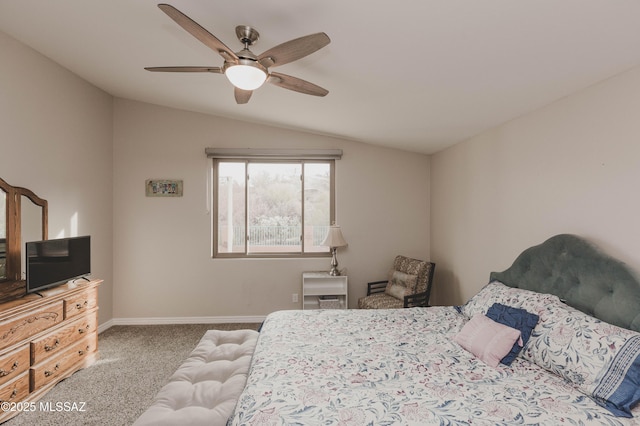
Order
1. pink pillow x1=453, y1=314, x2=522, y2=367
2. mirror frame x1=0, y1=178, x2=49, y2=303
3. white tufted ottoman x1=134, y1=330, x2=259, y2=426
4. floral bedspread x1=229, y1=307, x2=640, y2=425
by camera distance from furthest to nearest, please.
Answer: mirror frame x1=0, y1=178, x2=49, y2=303 < pink pillow x1=453, y1=314, x2=522, y2=367 < white tufted ottoman x1=134, y1=330, x2=259, y2=426 < floral bedspread x1=229, y1=307, x2=640, y2=425

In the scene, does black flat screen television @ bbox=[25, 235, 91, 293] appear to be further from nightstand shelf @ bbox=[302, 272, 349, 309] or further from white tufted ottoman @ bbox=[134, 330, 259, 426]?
nightstand shelf @ bbox=[302, 272, 349, 309]

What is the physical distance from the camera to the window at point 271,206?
14.3 ft

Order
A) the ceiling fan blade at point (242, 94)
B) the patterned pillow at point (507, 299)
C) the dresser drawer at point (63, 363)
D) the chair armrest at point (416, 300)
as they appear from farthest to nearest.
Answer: the chair armrest at point (416, 300) → the dresser drawer at point (63, 363) → the ceiling fan blade at point (242, 94) → the patterned pillow at point (507, 299)

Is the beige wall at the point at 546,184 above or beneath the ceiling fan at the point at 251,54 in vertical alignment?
beneath

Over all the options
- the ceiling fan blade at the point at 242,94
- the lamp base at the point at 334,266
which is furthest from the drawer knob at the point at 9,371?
the lamp base at the point at 334,266

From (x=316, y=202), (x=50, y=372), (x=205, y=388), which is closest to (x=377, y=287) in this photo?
(x=316, y=202)

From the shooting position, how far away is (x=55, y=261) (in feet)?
8.98

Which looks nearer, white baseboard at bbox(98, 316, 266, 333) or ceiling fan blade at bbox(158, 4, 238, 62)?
ceiling fan blade at bbox(158, 4, 238, 62)

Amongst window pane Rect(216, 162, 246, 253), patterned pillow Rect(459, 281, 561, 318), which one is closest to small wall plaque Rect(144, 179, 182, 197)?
window pane Rect(216, 162, 246, 253)

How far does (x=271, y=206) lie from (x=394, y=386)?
3.19 m

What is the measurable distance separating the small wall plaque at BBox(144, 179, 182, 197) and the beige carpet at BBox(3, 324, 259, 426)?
175cm

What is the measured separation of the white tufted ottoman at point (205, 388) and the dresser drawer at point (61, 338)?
134 centimetres

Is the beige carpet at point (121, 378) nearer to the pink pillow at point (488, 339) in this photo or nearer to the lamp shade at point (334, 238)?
the lamp shade at point (334, 238)

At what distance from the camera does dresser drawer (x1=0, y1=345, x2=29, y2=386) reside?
2.13 meters
